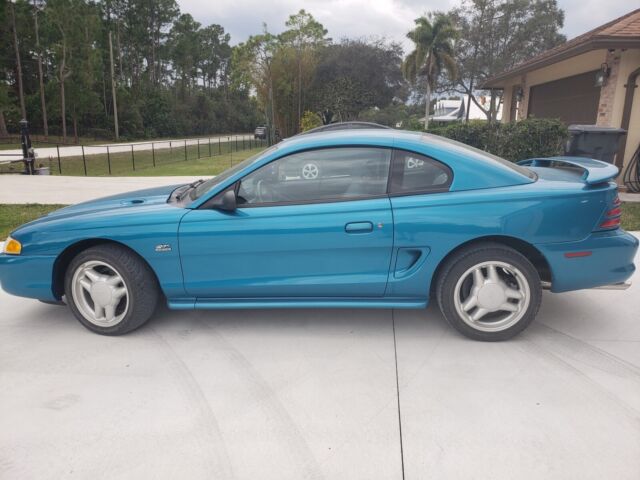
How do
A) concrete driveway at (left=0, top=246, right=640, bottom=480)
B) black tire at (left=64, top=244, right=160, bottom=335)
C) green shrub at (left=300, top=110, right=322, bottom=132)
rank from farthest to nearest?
green shrub at (left=300, top=110, right=322, bottom=132), black tire at (left=64, top=244, right=160, bottom=335), concrete driveway at (left=0, top=246, right=640, bottom=480)

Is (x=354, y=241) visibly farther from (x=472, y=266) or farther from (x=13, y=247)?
(x=13, y=247)

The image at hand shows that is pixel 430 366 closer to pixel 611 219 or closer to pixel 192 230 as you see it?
pixel 611 219

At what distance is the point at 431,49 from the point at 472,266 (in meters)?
32.7

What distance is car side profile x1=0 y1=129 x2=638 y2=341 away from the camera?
3.01 metres

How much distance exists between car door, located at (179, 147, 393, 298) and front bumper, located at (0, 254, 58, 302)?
1.01 metres

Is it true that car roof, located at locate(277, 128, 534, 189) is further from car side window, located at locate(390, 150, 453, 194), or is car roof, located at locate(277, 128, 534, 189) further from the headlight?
the headlight

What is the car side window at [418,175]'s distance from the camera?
10.2 ft

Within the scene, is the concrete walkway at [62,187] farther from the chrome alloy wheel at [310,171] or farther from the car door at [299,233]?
the chrome alloy wheel at [310,171]

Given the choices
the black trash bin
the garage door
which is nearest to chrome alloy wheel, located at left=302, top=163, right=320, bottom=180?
the black trash bin

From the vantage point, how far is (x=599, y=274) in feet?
10.0

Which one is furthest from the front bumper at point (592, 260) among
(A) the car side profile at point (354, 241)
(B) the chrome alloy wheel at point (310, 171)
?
(B) the chrome alloy wheel at point (310, 171)

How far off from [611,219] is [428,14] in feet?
109

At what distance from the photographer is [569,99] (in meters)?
12.1

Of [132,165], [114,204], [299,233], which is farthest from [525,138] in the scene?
[132,165]
